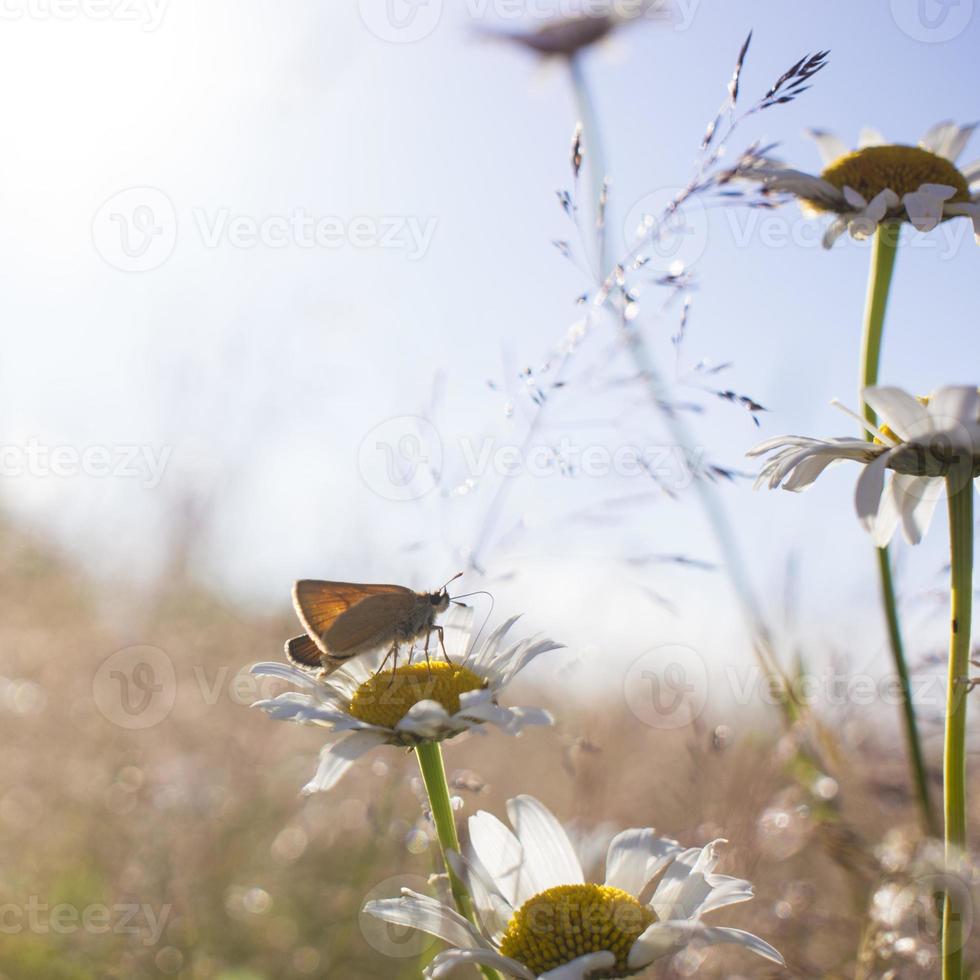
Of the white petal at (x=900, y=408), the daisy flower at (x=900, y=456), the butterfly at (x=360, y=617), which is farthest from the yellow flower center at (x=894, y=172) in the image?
the butterfly at (x=360, y=617)

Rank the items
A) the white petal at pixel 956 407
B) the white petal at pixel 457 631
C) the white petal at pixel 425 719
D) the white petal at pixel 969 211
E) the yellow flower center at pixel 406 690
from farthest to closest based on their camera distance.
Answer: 1. the white petal at pixel 969 211
2. the white petal at pixel 457 631
3. the yellow flower center at pixel 406 690
4. the white petal at pixel 425 719
5. the white petal at pixel 956 407

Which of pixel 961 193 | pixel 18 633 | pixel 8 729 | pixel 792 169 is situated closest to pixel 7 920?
pixel 8 729

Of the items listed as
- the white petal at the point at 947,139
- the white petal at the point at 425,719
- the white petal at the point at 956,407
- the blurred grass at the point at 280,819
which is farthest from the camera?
the white petal at the point at 947,139

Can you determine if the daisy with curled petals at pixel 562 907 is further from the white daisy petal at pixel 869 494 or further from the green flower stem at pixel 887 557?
the green flower stem at pixel 887 557

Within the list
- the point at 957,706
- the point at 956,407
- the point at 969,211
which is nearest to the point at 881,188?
the point at 969,211

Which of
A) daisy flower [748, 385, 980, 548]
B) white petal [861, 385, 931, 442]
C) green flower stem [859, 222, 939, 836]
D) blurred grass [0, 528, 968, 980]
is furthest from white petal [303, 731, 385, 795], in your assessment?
green flower stem [859, 222, 939, 836]

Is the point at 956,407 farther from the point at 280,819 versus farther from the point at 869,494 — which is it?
the point at 280,819
